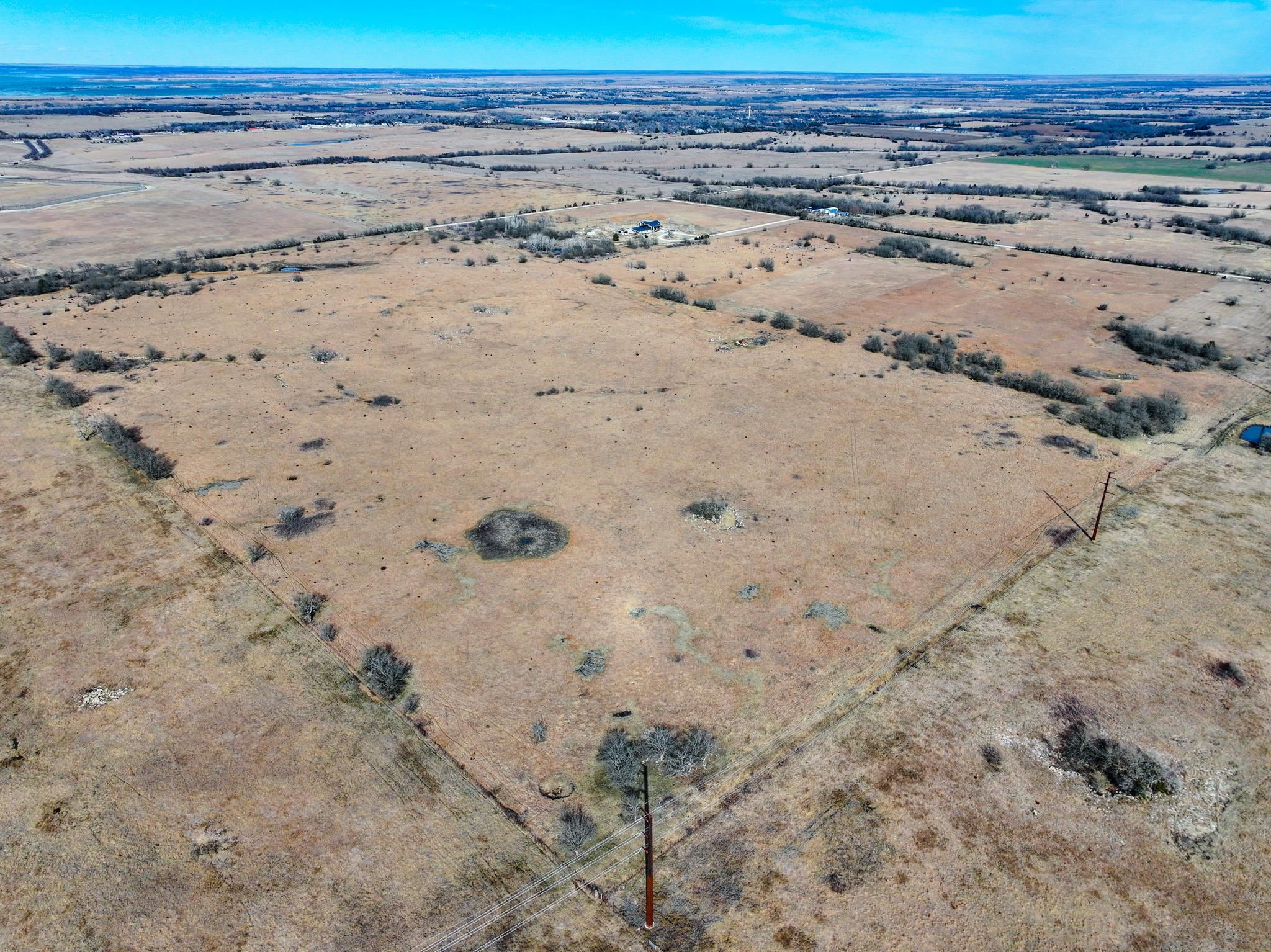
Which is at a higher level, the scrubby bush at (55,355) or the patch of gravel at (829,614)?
the scrubby bush at (55,355)

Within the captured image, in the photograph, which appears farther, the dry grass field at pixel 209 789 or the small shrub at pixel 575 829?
the small shrub at pixel 575 829

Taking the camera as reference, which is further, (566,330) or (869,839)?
(566,330)

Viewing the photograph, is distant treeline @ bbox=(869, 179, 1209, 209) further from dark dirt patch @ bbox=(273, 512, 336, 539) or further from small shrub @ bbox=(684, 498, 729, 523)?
dark dirt patch @ bbox=(273, 512, 336, 539)

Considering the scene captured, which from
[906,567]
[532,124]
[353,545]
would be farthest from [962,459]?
[532,124]

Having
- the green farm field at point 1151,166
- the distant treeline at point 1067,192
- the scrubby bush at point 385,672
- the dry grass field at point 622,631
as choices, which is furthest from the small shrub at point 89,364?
the green farm field at point 1151,166

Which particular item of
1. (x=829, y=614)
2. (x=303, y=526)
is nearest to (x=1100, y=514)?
→ (x=829, y=614)

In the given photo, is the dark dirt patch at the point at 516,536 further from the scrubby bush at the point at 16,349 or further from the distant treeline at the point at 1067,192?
the distant treeline at the point at 1067,192

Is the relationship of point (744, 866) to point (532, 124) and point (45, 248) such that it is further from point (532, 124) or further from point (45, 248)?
point (532, 124)
